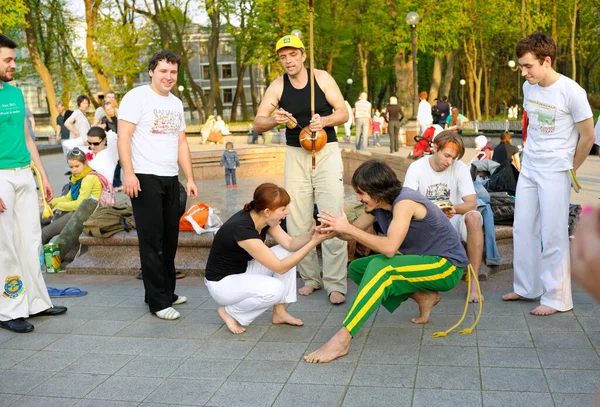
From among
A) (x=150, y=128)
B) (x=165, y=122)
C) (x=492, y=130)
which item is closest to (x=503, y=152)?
(x=165, y=122)

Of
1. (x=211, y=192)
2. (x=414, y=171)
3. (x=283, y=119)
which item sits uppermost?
(x=283, y=119)

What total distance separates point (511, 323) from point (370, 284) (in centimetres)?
123

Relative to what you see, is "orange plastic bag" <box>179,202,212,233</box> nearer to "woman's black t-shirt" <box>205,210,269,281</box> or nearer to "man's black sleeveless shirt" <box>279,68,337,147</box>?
"man's black sleeveless shirt" <box>279,68,337,147</box>

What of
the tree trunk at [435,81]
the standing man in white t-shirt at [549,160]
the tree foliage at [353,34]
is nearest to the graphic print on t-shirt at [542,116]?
the standing man in white t-shirt at [549,160]

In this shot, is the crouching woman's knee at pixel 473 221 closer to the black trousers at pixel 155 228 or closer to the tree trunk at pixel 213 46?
the black trousers at pixel 155 228

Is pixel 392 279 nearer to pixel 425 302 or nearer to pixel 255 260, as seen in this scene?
pixel 425 302

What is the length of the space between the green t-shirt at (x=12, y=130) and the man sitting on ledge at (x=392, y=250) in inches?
90.7

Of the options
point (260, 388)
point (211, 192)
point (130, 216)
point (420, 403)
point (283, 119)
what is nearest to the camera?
point (420, 403)

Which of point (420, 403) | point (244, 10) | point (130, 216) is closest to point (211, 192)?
point (130, 216)

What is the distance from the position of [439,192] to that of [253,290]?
1.85m

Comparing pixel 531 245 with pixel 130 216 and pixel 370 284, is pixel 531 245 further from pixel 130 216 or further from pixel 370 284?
pixel 130 216

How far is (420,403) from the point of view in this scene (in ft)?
12.1

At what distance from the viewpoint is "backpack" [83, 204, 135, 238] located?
290 inches

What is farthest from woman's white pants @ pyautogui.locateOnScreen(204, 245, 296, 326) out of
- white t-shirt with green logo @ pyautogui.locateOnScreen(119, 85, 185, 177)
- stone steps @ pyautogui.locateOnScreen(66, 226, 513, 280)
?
stone steps @ pyautogui.locateOnScreen(66, 226, 513, 280)
